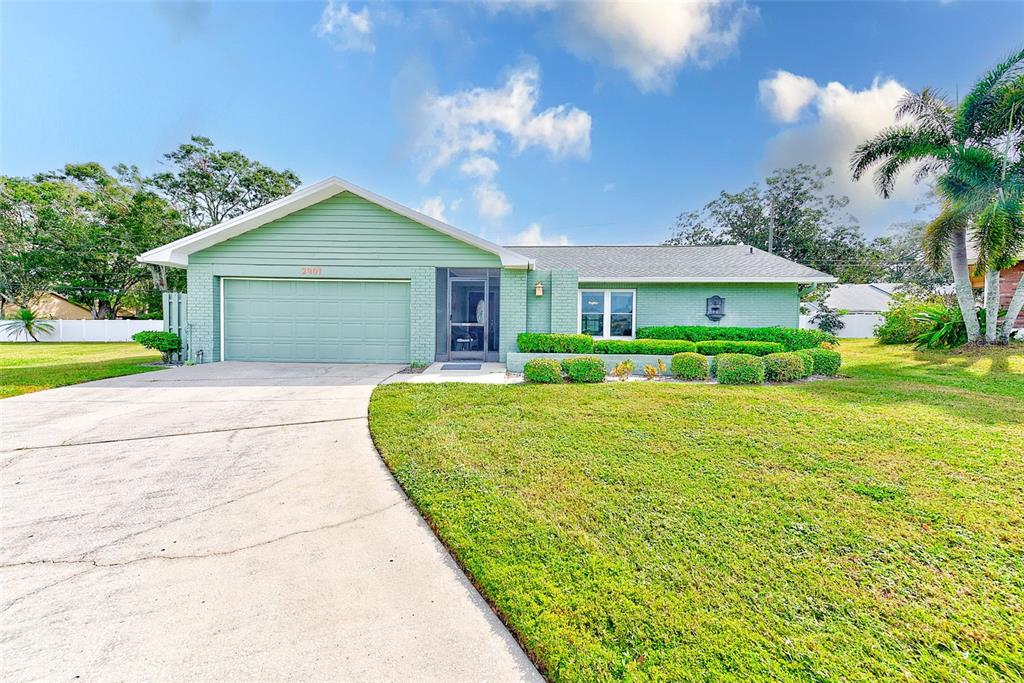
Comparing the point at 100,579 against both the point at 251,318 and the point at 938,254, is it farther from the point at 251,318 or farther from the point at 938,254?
the point at 938,254

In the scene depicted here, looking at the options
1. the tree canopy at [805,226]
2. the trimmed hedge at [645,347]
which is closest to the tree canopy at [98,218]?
the trimmed hedge at [645,347]

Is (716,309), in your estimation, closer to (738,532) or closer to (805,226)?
(738,532)

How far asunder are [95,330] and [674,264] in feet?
92.7

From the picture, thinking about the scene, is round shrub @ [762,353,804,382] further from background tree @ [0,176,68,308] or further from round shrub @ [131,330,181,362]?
background tree @ [0,176,68,308]

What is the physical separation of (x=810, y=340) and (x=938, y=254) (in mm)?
4643

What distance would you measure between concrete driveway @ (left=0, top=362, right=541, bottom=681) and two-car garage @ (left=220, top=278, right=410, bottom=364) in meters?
6.15

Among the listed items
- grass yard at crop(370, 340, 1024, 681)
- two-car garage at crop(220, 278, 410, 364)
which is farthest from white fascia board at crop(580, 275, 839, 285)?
grass yard at crop(370, 340, 1024, 681)

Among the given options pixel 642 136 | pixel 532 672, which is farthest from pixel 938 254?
pixel 532 672

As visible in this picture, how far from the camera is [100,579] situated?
7.90 feet

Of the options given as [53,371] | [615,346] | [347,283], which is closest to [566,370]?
[615,346]

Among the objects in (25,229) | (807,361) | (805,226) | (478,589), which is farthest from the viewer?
(805,226)

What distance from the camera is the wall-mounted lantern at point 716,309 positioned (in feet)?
43.0

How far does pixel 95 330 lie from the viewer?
2155 cm

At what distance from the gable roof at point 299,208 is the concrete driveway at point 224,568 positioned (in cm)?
656
